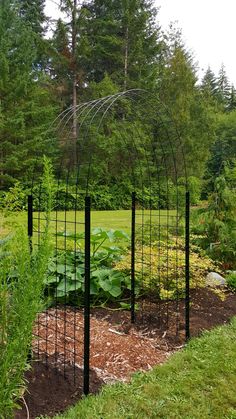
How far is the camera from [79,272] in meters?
3.38

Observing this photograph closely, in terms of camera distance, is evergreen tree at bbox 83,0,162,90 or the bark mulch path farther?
evergreen tree at bbox 83,0,162,90

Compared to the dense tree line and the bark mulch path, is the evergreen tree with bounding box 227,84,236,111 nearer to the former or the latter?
the dense tree line

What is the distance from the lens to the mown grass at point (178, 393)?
1.93m

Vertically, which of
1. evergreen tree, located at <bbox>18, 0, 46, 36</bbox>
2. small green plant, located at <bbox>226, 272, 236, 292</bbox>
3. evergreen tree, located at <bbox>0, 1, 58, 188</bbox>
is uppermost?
evergreen tree, located at <bbox>18, 0, 46, 36</bbox>

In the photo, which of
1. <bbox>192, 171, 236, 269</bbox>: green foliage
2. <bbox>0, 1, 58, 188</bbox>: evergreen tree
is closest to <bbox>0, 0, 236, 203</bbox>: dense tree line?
<bbox>0, 1, 58, 188</bbox>: evergreen tree

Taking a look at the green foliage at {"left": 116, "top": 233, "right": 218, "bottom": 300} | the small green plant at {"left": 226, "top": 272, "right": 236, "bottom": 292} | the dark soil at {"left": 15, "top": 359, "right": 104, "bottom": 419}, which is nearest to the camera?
the dark soil at {"left": 15, "top": 359, "right": 104, "bottom": 419}

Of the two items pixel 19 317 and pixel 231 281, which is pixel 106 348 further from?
pixel 231 281

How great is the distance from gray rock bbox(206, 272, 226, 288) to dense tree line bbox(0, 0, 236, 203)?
24.3 ft

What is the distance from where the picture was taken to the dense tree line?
42.3 feet

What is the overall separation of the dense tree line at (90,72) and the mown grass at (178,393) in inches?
354

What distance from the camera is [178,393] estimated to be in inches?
84.0

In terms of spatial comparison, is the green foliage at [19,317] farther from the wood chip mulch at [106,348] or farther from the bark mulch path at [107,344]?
the wood chip mulch at [106,348]

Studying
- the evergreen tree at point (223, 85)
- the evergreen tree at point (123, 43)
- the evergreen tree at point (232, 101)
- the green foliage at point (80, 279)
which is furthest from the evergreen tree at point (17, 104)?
the evergreen tree at point (223, 85)

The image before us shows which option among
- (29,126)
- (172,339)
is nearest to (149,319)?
(172,339)
